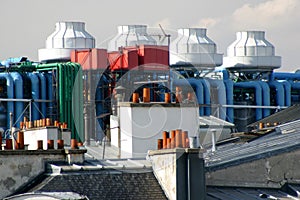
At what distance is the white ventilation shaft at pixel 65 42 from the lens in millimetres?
83125

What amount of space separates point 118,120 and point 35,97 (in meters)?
40.8

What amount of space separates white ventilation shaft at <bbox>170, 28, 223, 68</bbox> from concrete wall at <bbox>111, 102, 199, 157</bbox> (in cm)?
4666

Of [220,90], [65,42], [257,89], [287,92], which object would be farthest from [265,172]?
[287,92]

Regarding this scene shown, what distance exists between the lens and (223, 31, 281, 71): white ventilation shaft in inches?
3622

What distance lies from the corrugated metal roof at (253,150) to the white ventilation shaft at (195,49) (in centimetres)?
4316

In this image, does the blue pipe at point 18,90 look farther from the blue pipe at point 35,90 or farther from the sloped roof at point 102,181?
the sloped roof at point 102,181

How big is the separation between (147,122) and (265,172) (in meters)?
3.60

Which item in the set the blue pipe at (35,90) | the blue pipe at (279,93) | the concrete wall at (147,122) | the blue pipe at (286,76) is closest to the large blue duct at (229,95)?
the blue pipe at (279,93)

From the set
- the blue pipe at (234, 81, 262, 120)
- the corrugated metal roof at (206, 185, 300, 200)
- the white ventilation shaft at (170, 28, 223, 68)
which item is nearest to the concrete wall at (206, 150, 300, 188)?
the corrugated metal roof at (206, 185, 300, 200)

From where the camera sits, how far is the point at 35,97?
3061 inches

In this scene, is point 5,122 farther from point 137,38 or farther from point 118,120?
point 118,120

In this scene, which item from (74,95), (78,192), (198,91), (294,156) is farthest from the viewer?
(198,91)

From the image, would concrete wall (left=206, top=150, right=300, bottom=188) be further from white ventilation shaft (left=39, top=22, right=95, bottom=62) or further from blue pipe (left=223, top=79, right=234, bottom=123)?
blue pipe (left=223, top=79, right=234, bottom=123)

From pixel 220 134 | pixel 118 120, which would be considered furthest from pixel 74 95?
pixel 118 120
